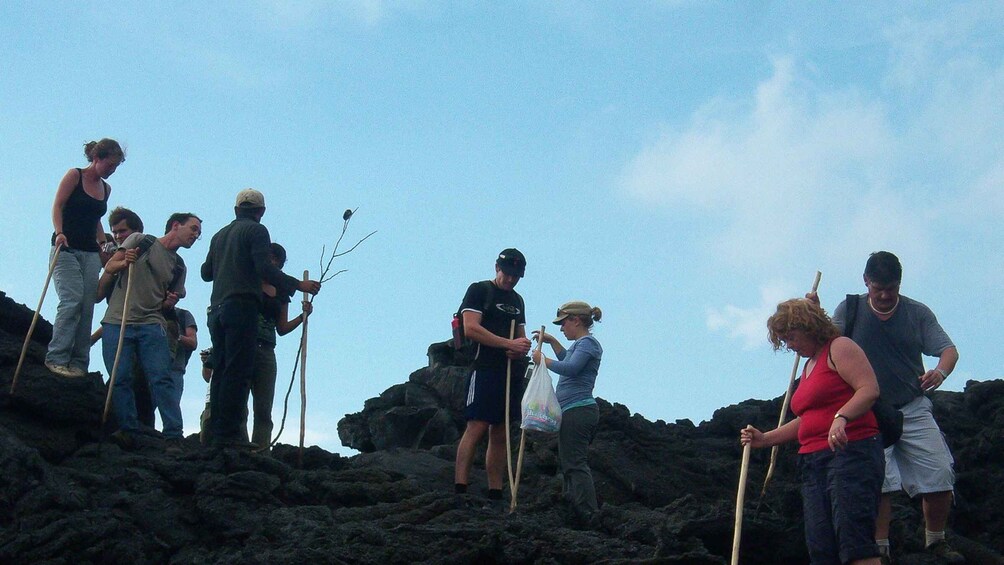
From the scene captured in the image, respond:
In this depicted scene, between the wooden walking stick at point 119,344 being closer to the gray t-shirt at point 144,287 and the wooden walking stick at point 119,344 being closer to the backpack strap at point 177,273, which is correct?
the gray t-shirt at point 144,287

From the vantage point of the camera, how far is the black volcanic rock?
10.0 m

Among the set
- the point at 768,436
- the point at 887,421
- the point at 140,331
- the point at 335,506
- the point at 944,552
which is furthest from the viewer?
the point at 140,331

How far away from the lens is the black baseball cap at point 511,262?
12.0 m

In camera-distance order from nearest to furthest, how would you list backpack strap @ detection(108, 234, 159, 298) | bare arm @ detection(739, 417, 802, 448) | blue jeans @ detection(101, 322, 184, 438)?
1. bare arm @ detection(739, 417, 802, 448)
2. blue jeans @ detection(101, 322, 184, 438)
3. backpack strap @ detection(108, 234, 159, 298)

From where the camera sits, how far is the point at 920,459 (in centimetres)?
1034

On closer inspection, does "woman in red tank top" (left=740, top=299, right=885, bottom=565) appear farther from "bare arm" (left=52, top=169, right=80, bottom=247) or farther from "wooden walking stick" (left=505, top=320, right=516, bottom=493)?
"bare arm" (left=52, top=169, right=80, bottom=247)

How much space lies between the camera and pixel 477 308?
11984 millimetres

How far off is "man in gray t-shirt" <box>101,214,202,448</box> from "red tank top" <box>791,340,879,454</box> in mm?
7039

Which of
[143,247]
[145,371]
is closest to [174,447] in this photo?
[145,371]

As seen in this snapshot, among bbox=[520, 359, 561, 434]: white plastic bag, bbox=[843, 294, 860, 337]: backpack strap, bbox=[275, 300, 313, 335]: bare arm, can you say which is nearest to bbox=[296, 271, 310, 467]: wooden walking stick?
bbox=[275, 300, 313, 335]: bare arm

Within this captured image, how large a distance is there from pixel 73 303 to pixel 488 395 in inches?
176

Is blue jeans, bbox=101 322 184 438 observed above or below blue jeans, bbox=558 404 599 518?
above

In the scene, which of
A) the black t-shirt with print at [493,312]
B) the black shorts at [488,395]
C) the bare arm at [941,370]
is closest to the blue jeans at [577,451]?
the black shorts at [488,395]

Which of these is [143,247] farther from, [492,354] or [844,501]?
[844,501]
